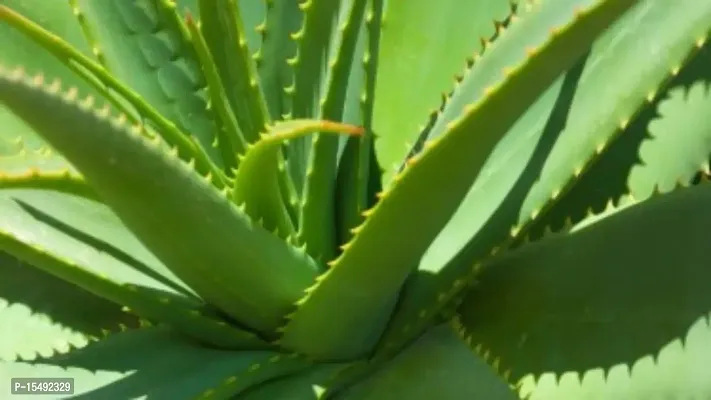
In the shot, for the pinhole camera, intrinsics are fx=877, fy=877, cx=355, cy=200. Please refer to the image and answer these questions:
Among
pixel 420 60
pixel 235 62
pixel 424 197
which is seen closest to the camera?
pixel 424 197

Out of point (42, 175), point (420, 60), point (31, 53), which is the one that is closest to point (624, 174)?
point (420, 60)

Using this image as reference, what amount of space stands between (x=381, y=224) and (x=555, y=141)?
0.48ft

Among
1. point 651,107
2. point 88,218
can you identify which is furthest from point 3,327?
point 651,107

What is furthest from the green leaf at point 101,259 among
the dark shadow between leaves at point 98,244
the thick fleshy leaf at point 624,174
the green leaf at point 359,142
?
the thick fleshy leaf at point 624,174

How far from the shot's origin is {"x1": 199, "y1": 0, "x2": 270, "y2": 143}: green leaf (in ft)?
1.84

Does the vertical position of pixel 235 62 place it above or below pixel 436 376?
above

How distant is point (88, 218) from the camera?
2.06 ft

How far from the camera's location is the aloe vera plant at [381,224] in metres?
0.52

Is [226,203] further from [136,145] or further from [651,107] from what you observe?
[651,107]

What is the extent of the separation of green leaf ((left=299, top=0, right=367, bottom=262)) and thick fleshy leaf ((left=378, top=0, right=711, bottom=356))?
0.23ft

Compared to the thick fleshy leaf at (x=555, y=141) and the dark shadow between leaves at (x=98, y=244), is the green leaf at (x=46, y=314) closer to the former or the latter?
the dark shadow between leaves at (x=98, y=244)

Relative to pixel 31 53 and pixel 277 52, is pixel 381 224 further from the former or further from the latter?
pixel 31 53

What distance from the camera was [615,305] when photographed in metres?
0.56

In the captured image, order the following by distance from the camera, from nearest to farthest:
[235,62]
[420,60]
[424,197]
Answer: [424,197]
[235,62]
[420,60]
